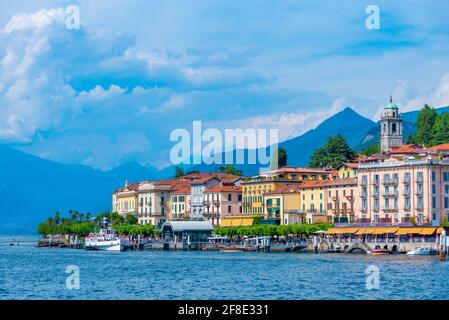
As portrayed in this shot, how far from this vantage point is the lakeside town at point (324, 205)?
110000mm

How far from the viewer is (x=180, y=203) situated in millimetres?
169125

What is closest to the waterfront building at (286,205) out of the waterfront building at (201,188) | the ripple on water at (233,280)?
the waterfront building at (201,188)

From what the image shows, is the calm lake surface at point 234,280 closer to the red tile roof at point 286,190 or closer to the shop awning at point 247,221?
the red tile roof at point 286,190

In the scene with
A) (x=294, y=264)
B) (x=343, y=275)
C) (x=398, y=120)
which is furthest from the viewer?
(x=398, y=120)

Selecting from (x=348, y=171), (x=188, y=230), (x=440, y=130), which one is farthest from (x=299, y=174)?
(x=440, y=130)

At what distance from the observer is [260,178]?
147250mm

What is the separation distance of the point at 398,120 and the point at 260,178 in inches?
971

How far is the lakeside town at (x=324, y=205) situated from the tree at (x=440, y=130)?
596 centimetres

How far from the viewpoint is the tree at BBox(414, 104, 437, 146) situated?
162 metres

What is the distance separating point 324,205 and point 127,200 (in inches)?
2496

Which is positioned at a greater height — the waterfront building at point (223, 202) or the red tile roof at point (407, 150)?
the red tile roof at point (407, 150)

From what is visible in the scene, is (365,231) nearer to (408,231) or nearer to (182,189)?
(408,231)
